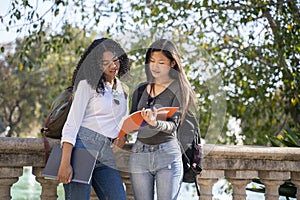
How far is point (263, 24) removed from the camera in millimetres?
7941

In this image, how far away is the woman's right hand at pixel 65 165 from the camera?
309 cm

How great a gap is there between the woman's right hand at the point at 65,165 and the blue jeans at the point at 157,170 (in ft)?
1.43

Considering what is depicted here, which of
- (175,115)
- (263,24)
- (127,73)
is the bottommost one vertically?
(175,115)

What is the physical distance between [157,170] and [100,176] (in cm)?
35

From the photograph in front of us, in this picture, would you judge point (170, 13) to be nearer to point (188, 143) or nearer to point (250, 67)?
point (250, 67)

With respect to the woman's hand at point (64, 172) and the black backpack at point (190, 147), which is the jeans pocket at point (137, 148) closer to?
the black backpack at point (190, 147)

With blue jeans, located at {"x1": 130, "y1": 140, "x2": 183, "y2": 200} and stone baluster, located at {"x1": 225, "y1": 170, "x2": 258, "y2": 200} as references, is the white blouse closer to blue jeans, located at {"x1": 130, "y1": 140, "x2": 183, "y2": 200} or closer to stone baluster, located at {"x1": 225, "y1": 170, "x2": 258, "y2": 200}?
blue jeans, located at {"x1": 130, "y1": 140, "x2": 183, "y2": 200}

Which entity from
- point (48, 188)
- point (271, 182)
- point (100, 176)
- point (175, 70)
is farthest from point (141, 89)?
point (271, 182)

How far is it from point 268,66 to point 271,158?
3.93 metres

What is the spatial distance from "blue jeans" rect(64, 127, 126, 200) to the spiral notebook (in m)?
0.04

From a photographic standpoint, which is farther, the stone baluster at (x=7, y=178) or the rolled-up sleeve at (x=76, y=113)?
the stone baluster at (x=7, y=178)

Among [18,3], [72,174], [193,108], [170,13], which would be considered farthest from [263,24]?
[72,174]

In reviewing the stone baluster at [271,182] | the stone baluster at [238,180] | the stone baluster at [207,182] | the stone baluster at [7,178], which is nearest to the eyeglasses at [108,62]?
the stone baluster at [7,178]

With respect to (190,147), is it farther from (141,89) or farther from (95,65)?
(95,65)
